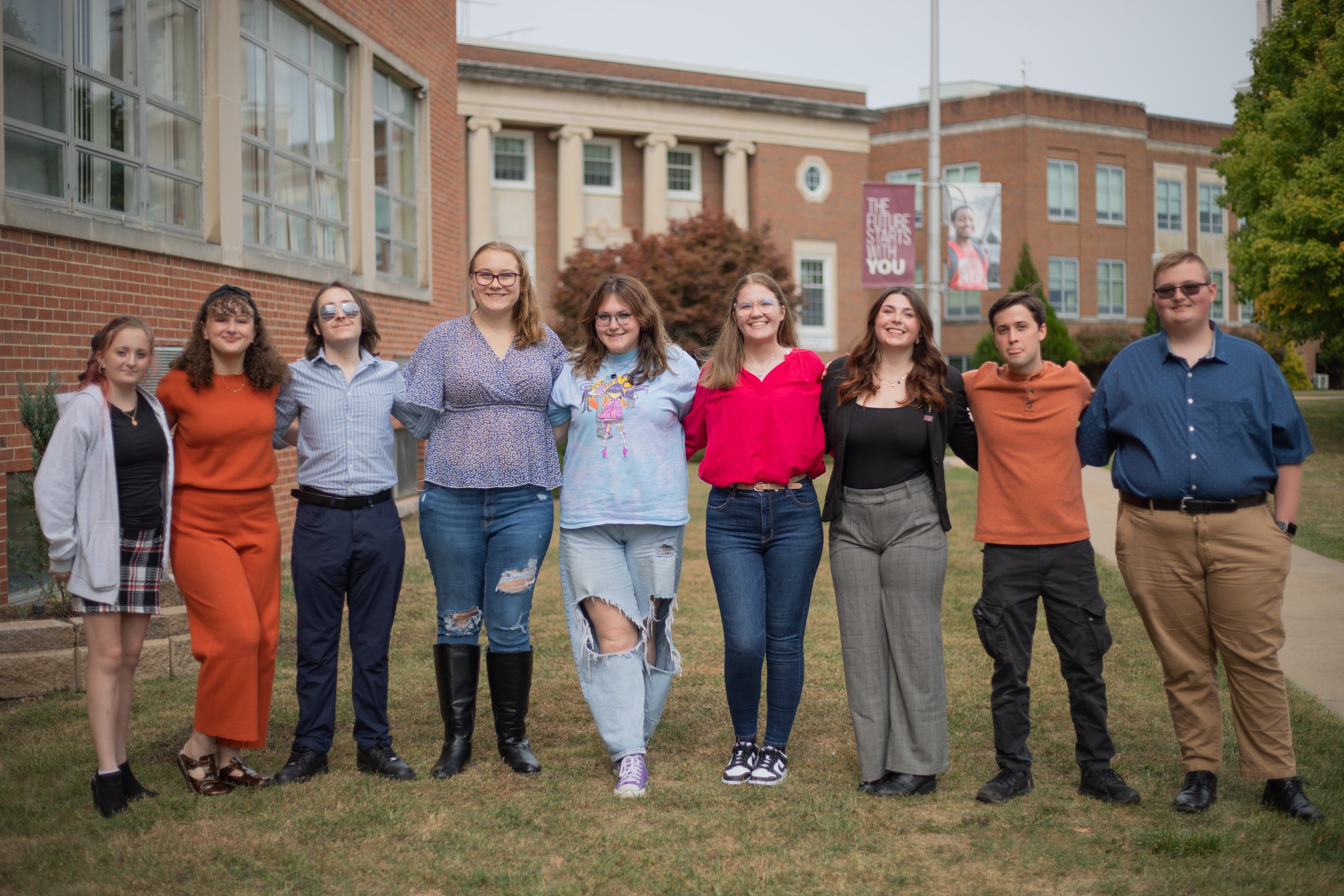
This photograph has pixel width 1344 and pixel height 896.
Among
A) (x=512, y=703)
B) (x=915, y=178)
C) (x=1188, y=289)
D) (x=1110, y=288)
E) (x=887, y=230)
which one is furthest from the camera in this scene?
(x=1110, y=288)

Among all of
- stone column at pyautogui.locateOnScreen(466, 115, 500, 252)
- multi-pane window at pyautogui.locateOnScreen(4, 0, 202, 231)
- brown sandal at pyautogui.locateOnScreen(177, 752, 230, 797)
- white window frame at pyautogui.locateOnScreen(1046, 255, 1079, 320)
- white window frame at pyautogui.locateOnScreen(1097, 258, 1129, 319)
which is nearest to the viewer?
brown sandal at pyautogui.locateOnScreen(177, 752, 230, 797)

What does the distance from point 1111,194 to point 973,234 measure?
26.9 metres

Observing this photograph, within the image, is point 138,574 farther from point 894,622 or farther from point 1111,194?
point 1111,194

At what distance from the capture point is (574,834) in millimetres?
4355

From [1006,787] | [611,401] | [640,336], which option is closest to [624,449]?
[611,401]

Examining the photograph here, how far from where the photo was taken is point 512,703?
516 cm

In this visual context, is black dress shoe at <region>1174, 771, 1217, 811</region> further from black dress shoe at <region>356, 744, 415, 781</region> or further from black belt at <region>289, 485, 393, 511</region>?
black belt at <region>289, 485, 393, 511</region>

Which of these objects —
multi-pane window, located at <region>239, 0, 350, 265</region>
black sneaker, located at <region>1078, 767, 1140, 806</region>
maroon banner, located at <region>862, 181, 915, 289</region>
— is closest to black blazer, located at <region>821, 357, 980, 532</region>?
black sneaker, located at <region>1078, 767, 1140, 806</region>

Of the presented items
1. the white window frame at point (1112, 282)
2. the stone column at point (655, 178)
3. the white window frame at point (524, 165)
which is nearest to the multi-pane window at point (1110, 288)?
the white window frame at point (1112, 282)

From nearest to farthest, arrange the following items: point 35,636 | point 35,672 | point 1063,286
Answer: point 35,672, point 35,636, point 1063,286

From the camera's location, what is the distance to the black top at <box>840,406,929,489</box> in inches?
183

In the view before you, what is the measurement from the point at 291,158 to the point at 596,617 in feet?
27.4

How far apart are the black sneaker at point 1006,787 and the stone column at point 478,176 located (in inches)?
→ 1159

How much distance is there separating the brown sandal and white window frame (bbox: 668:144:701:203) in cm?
3232
